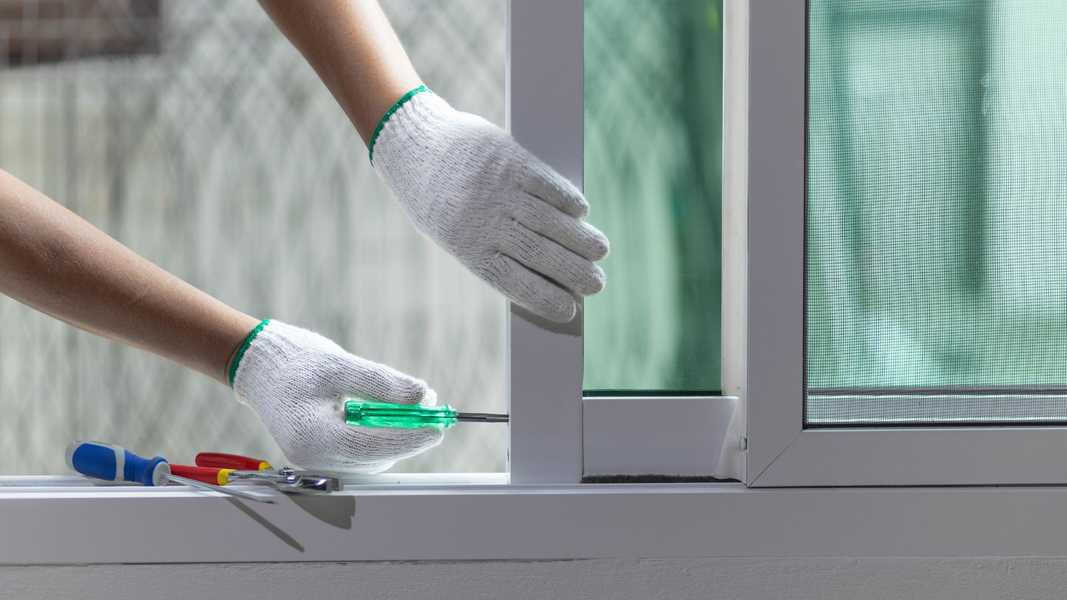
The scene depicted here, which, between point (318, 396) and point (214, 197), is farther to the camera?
point (214, 197)

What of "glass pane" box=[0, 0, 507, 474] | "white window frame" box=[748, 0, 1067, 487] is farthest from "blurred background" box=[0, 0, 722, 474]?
"white window frame" box=[748, 0, 1067, 487]

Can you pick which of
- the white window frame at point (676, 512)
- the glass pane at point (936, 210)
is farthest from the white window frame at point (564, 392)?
the glass pane at point (936, 210)

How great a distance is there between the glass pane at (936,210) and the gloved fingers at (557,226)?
7.2 inches

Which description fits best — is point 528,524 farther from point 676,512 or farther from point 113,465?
point 113,465

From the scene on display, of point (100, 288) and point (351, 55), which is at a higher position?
point (351, 55)

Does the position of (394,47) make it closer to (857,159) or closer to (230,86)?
(857,159)

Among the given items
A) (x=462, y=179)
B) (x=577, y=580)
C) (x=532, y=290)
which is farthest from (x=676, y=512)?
(x=462, y=179)

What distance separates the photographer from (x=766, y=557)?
48 centimetres

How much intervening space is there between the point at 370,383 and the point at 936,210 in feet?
1.60

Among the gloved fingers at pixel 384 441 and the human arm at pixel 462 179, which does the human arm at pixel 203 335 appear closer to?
the gloved fingers at pixel 384 441

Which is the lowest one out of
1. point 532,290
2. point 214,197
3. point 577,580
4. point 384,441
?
point 577,580

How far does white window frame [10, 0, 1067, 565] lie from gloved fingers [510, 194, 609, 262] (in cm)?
5

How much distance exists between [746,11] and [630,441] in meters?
A: 0.36

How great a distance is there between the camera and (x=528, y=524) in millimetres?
477
